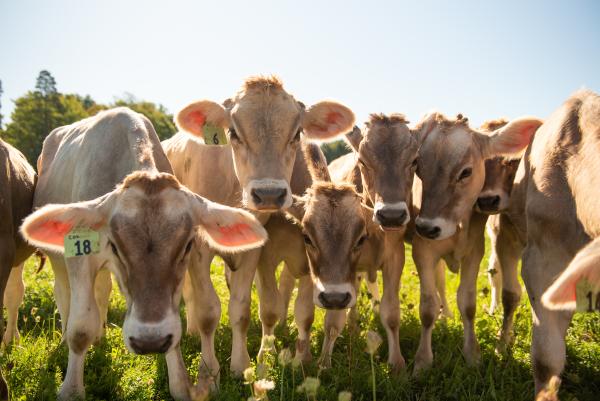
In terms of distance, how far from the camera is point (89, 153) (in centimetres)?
462

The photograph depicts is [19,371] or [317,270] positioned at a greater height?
[317,270]

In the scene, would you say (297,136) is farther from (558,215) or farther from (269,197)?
(558,215)

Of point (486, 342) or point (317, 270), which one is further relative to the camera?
point (486, 342)

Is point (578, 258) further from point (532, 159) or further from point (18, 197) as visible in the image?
point (18, 197)

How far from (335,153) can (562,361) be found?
1852 inches

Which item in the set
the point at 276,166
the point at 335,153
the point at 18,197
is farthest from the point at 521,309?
the point at 335,153

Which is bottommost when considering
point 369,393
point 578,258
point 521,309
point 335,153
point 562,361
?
point 335,153

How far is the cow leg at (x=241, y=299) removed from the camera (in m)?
4.80

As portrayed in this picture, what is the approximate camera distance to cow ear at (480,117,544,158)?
488 cm

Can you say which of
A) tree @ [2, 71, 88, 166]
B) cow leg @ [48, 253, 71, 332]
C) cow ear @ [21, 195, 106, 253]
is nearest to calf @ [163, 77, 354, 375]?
cow ear @ [21, 195, 106, 253]

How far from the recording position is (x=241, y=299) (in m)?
4.88

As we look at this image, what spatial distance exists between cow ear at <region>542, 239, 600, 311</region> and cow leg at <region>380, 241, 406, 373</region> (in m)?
2.77

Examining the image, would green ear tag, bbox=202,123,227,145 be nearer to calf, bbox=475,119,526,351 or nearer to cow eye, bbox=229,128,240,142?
cow eye, bbox=229,128,240,142

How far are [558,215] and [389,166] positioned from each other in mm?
1701
